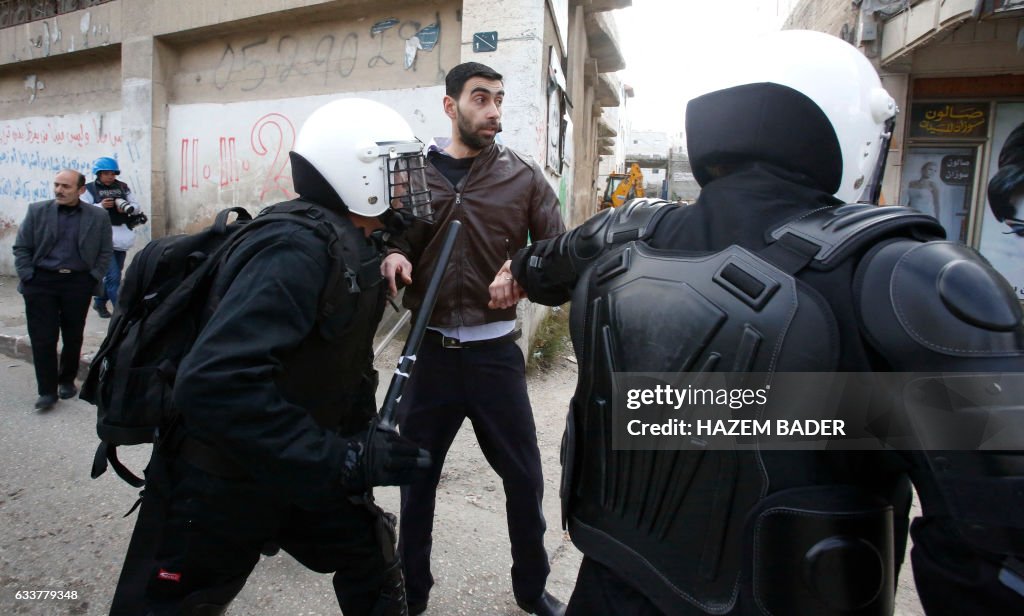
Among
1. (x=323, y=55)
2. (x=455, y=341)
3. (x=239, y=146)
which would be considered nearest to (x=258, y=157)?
(x=239, y=146)

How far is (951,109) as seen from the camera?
947cm

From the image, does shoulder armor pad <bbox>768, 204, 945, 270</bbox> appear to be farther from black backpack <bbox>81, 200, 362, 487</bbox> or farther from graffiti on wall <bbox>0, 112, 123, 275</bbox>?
graffiti on wall <bbox>0, 112, 123, 275</bbox>

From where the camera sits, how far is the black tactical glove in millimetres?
1433

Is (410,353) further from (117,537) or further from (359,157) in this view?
(117,537)

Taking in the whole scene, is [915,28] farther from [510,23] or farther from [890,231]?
[890,231]

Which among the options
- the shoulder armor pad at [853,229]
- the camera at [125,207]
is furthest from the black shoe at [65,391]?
the shoulder armor pad at [853,229]

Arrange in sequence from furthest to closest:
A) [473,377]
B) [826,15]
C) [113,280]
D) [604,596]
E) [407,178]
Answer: [826,15] < [113,280] < [473,377] < [407,178] < [604,596]

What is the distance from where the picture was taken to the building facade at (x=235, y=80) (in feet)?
16.5

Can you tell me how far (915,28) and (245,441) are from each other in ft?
30.9

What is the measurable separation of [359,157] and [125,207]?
18.3 ft

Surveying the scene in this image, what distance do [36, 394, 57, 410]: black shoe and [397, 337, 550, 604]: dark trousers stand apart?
340 cm

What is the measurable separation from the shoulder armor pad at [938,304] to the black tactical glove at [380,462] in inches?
38.4

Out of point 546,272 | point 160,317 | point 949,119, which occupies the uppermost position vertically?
point 949,119

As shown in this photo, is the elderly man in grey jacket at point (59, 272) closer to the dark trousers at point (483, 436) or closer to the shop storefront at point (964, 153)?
the dark trousers at point (483, 436)
